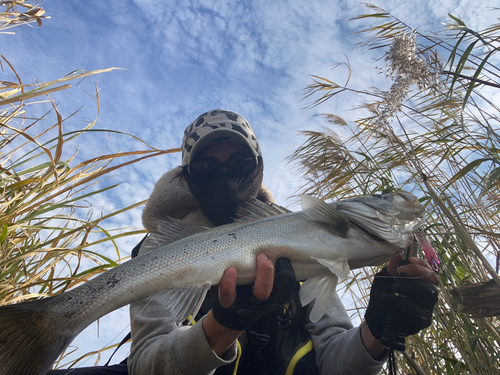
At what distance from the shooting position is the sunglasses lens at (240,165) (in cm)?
280

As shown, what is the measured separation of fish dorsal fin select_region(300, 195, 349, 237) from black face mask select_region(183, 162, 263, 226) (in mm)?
979

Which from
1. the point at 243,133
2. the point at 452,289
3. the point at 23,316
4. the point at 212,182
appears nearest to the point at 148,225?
the point at 212,182

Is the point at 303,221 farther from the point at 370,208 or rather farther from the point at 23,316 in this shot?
the point at 23,316

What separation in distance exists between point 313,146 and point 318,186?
1.75ft

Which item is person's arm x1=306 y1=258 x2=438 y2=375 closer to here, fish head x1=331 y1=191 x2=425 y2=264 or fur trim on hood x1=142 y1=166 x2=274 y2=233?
fish head x1=331 y1=191 x2=425 y2=264

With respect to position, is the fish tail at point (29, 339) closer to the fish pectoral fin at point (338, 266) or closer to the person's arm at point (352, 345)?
the fish pectoral fin at point (338, 266)

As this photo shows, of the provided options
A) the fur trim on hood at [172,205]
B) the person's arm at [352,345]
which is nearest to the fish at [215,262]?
the person's arm at [352,345]

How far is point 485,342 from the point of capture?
7.52ft

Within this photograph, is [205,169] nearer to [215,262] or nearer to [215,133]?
[215,133]

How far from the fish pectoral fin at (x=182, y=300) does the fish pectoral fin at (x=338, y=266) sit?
67 centimetres

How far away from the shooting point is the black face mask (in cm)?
276

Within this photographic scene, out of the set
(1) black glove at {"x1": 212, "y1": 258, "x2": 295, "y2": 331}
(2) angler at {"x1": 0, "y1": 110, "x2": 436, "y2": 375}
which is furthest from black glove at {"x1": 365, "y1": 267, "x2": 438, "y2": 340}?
(1) black glove at {"x1": 212, "y1": 258, "x2": 295, "y2": 331}

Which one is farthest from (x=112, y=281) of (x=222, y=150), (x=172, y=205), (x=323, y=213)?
(x=222, y=150)

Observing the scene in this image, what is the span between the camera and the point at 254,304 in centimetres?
180
